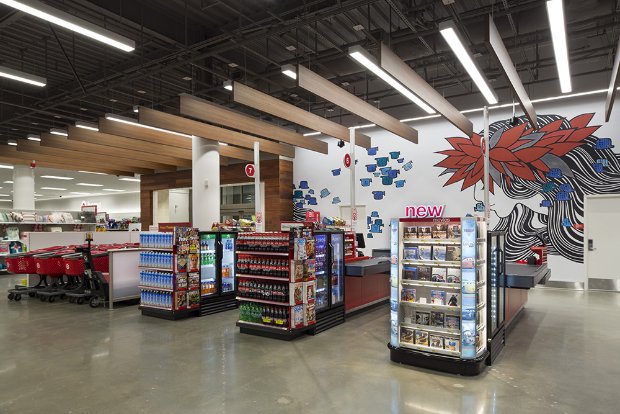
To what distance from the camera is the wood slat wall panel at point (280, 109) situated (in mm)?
7207

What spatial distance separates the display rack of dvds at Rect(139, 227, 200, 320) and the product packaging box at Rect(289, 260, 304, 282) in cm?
257

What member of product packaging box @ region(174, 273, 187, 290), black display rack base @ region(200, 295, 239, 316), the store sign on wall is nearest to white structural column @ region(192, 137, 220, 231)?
black display rack base @ region(200, 295, 239, 316)

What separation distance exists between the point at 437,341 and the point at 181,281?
468 cm

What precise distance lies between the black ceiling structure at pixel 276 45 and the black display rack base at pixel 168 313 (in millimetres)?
4578

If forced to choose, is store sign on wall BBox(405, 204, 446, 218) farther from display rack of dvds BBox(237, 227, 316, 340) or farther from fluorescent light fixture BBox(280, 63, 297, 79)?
fluorescent light fixture BBox(280, 63, 297, 79)

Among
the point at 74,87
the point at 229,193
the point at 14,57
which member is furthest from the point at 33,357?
the point at 229,193

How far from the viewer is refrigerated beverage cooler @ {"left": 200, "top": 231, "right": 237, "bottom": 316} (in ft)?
26.0

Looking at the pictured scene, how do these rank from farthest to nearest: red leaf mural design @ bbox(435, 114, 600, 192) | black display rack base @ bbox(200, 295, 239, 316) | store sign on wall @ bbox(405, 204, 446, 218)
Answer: store sign on wall @ bbox(405, 204, 446, 218) → red leaf mural design @ bbox(435, 114, 600, 192) → black display rack base @ bbox(200, 295, 239, 316)

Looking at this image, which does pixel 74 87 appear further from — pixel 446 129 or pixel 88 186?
pixel 88 186

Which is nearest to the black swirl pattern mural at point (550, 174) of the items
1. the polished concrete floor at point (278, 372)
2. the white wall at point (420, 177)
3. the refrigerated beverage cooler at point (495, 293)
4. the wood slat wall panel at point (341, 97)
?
the white wall at point (420, 177)

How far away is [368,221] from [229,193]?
6.65 m

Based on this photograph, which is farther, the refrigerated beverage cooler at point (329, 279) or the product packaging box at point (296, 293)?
the refrigerated beverage cooler at point (329, 279)

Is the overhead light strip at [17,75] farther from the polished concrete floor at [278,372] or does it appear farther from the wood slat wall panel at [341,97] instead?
the wood slat wall panel at [341,97]

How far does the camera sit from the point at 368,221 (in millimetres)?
13180
